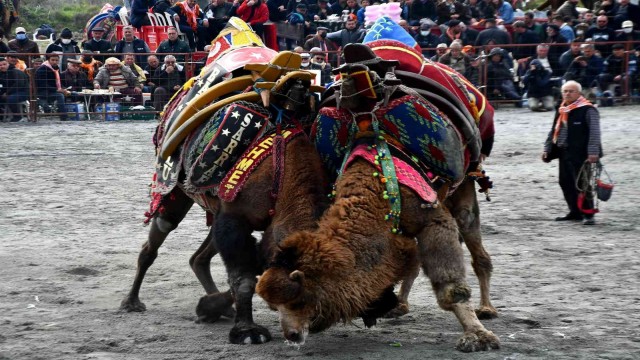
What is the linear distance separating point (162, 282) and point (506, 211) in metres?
Answer: 4.81

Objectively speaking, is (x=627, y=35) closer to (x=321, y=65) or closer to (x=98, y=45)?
(x=321, y=65)

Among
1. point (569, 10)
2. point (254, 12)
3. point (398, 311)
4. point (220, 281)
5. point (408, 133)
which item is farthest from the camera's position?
point (569, 10)

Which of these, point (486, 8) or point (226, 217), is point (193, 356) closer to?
point (226, 217)

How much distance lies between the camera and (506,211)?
455 inches

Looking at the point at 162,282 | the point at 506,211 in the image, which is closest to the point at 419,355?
the point at 162,282

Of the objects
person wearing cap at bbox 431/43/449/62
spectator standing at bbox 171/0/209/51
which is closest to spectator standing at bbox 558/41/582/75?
person wearing cap at bbox 431/43/449/62

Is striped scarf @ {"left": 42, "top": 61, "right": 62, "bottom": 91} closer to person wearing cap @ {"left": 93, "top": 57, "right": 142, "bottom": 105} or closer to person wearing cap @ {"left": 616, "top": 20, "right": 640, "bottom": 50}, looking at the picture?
person wearing cap @ {"left": 93, "top": 57, "right": 142, "bottom": 105}

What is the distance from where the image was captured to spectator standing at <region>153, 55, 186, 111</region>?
20422mm

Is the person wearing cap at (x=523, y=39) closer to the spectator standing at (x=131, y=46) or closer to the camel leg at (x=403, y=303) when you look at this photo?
the spectator standing at (x=131, y=46)

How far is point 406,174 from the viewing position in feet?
18.7

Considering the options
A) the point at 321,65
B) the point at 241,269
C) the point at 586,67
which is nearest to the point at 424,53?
the point at 321,65

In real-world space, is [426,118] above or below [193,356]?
above

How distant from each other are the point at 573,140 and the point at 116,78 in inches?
462

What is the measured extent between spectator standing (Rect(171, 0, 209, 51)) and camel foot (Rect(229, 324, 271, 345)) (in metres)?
16.5
